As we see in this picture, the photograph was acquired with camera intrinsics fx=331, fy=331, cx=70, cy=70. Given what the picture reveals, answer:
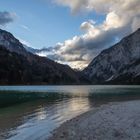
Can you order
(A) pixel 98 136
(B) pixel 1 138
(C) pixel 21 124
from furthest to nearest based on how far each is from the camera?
(C) pixel 21 124 → (B) pixel 1 138 → (A) pixel 98 136

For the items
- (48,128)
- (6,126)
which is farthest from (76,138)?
(6,126)

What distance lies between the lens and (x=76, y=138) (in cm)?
2503

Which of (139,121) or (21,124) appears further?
Answer: (21,124)

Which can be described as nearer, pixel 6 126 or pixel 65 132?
pixel 65 132

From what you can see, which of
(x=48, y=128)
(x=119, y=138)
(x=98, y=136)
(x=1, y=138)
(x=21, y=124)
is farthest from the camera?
(x=21, y=124)

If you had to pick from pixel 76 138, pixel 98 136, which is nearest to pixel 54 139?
pixel 76 138

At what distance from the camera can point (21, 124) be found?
3778cm

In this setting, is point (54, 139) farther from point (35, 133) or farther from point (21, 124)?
point (21, 124)

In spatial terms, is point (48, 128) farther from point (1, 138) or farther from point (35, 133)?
point (1, 138)

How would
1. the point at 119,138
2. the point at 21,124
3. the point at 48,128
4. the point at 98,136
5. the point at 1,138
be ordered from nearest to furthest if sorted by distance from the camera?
1. the point at 119,138
2. the point at 98,136
3. the point at 1,138
4. the point at 48,128
5. the point at 21,124

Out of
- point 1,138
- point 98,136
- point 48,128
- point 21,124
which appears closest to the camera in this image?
point 98,136

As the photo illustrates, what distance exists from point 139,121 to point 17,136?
10.9m

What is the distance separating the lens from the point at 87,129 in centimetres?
2886

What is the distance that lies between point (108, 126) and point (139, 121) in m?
2.84
